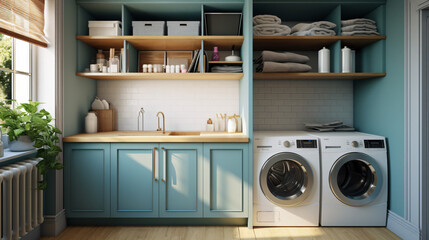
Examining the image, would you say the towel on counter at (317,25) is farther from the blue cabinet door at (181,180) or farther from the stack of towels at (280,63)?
the blue cabinet door at (181,180)

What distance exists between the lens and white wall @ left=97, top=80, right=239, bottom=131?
3.37 metres

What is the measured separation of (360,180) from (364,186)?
0.07 metres

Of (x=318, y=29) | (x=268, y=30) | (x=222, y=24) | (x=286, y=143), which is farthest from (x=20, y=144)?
(x=318, y=29)

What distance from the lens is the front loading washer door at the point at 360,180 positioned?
8.68ft

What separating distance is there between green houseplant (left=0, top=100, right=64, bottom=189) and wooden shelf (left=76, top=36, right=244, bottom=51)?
3.49 ft

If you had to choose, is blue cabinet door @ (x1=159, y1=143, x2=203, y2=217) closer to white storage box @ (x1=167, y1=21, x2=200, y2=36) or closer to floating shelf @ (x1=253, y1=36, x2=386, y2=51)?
white storage box @ (x1=167, y1=21, x2=200, y2=36)

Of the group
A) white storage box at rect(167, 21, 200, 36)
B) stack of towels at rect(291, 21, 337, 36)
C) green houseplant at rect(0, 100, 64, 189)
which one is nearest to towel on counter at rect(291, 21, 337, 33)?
stack of towels at rect(291, 21, 337, 36)

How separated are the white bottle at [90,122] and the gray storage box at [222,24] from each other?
158 cm

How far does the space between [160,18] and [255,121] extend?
170 centimetres

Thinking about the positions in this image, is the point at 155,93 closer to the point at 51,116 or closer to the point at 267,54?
the point at 51,116

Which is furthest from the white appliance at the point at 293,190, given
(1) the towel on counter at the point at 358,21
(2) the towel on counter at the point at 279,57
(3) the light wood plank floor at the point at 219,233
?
(1) the towel on counter at the point at 358,21

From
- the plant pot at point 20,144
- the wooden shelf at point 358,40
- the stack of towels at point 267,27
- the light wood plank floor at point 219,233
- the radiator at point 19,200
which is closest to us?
the radiator at point 19,200

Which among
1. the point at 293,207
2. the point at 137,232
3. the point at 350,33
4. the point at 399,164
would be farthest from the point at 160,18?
the point at 399,164

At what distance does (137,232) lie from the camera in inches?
102
